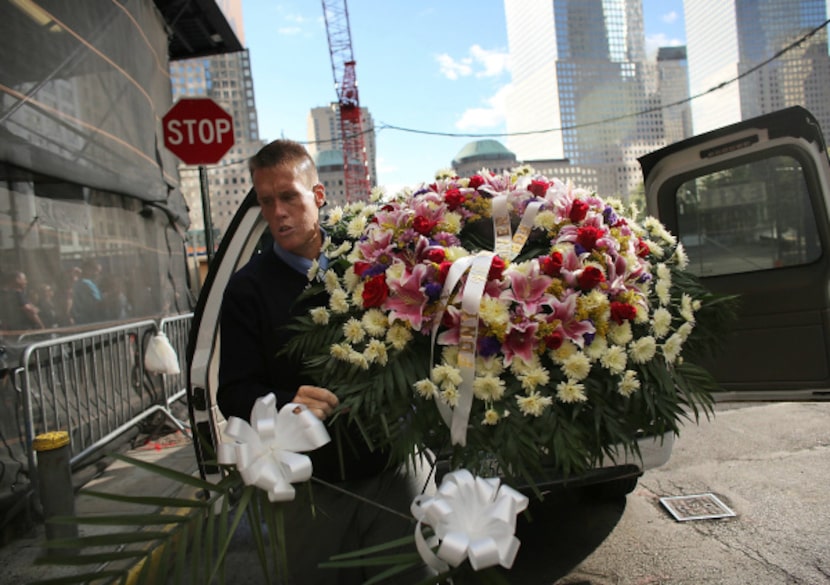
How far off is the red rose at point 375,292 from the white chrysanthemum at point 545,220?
532 millimetres

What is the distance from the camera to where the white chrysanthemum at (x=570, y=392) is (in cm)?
143

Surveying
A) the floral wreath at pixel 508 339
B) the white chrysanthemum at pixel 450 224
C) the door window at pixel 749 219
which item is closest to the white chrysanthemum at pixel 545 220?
the floral wreath at pixel 508 339

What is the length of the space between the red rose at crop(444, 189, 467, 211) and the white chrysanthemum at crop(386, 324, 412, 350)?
0.52 m

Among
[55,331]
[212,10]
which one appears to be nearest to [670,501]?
[55,331]

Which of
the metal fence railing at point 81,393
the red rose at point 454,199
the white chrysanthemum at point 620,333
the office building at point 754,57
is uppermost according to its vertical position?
the office building at point 754,57

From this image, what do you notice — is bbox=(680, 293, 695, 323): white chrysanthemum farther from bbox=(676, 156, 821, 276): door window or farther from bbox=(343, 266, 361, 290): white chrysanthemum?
bbox=(676, 156, 821, 276): door window

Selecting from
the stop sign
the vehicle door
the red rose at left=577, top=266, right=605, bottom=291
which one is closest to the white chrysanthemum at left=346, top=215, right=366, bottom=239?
the red rose at left=577, top=266, right=605, bottom=291

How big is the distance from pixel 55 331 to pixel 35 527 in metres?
1.72

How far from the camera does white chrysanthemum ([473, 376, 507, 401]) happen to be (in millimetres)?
1443

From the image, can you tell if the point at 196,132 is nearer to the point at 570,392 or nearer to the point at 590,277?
the point at 590,277

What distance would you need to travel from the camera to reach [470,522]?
1.23 m

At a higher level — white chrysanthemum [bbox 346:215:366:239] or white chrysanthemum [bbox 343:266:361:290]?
white chrysanthemum [bbox 346:215:366:239]

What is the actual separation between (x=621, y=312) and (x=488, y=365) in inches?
15.6

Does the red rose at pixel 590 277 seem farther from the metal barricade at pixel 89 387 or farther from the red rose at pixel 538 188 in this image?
the metal barricade at pixel 89 387
